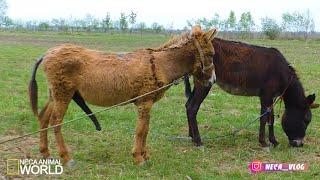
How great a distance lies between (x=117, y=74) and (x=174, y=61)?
872 mm

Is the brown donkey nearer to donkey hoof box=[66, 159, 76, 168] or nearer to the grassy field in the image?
donkey hoof box=[66, 159, 76, 168]

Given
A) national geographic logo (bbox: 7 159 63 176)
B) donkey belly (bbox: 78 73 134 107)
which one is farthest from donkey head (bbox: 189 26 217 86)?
national geographic logo (bbox: 7 159 63 176)

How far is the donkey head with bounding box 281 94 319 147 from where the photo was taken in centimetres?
791

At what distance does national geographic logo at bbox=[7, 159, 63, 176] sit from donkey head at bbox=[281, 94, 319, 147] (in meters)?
4.11

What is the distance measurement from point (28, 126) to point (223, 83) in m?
3.77


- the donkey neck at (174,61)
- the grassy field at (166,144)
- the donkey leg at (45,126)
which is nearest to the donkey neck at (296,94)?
the grassy field at (166,144)

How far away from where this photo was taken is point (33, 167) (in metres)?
6.03

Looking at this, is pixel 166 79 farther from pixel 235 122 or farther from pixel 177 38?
pixel 235 122

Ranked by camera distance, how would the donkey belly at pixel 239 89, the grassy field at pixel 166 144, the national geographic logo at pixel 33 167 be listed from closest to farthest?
the national geographic logo at pixel 33 167 → the grassy field at pixel 166 144 → the donkey belly at pixel 239 89

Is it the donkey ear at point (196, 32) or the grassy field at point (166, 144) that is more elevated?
the donkey ear at point (196, 32)

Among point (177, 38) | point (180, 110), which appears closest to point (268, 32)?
point (180, 110)

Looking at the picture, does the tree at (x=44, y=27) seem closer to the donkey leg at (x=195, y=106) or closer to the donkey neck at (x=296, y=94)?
the donkey leg at (x=195, y=106)

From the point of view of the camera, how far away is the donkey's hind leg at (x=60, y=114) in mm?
6191

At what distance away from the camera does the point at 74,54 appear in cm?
617
